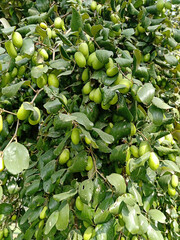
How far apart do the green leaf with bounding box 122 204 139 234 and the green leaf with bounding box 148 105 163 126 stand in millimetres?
253

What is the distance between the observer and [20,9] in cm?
142

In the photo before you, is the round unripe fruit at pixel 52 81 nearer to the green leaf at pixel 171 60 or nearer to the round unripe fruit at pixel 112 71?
the round unripe fruit at pixel 112 71

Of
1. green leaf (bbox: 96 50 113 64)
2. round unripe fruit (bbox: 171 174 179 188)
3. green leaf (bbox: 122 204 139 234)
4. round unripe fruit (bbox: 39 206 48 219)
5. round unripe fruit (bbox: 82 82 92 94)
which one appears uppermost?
green leaf (bbox: 96 50 113 64)

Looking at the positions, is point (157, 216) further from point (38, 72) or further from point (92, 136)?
point (38, 72)

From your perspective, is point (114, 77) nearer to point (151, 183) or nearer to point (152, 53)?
point (151, 183)

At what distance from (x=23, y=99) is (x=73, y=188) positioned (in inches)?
22.6

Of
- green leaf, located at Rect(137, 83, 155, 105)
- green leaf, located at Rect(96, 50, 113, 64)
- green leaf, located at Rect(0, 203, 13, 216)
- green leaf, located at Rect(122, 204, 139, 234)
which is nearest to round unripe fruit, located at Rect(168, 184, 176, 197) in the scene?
green leaf, located at Rect(122, 204, 139, 234)

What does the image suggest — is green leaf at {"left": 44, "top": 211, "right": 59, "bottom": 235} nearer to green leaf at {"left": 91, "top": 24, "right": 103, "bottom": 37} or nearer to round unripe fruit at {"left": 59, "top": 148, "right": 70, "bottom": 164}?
round unripe fruit at {"left": 59, "top": 148, "right": 70, "bottom": 164}

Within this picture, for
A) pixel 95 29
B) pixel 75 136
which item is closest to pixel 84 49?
pixel 95 29

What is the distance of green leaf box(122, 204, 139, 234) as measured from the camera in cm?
60

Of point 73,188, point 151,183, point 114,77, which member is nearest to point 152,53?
point 114,77

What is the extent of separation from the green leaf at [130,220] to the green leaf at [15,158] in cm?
30

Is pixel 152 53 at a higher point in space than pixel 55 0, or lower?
lower

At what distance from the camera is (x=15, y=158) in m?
0.60
